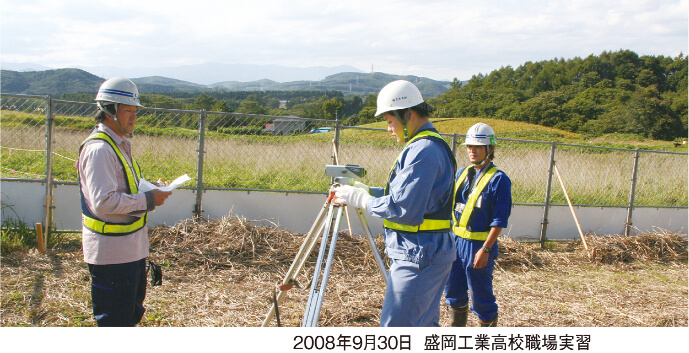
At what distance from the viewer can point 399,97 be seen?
249 centimetres

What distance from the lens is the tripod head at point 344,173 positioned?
2.79 meters

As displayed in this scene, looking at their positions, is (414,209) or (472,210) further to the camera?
(472,210)

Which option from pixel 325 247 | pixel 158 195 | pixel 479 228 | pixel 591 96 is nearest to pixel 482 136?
pixel 479 228

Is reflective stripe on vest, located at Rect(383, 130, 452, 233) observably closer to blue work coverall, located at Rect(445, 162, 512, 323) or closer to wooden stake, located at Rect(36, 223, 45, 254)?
blue work coverall, located at Rect(445, 162, 512, 323)

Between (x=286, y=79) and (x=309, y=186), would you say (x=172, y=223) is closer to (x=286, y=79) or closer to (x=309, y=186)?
(x=309, y=186)

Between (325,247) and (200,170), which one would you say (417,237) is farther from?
(200,170)

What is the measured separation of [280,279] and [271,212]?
156 centimetres

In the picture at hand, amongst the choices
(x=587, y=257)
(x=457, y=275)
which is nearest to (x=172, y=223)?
(x=457, y=275)

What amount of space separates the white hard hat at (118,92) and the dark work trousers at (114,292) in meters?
1.05

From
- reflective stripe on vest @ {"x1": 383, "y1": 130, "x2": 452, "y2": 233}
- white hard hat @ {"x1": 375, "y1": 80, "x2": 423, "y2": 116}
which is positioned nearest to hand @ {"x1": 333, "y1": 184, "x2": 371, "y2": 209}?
reflective stripe on vest @ {"x1": 383, "y1": 130, "x2": 452, "y2": 233}

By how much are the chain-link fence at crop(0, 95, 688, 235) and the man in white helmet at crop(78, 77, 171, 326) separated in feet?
9.96

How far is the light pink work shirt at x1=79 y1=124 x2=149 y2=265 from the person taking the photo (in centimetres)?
249

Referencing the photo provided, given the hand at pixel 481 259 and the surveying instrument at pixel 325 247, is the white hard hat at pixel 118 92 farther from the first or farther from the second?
the hand at pixel 481 259

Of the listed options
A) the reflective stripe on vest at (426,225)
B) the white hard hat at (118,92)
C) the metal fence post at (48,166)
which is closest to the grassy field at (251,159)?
the metal fence post at (48,166)
